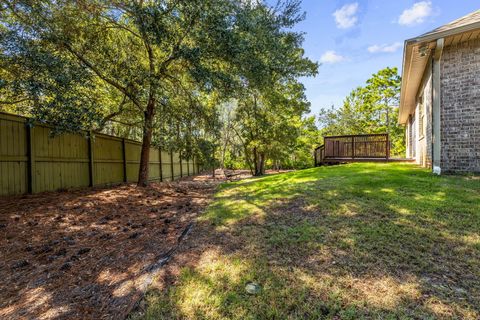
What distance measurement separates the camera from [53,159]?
590 cm

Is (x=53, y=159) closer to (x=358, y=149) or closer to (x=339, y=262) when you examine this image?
(x=339, y=262)

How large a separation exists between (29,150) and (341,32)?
13319 mm

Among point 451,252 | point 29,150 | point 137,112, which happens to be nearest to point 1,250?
point 29,150

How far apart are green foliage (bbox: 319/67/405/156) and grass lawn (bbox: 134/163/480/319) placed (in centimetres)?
2187

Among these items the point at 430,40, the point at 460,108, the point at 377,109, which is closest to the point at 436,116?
the point at 460,108

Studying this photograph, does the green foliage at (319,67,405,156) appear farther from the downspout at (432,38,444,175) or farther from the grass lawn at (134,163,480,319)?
the grass lawn at (134,163,480,319)

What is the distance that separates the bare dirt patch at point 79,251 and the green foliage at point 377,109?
78.0 ft

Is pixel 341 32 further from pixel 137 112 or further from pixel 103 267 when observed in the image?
pixel 103 267

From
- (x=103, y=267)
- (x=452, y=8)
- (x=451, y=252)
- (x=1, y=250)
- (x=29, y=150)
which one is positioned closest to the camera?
(x=451, y=252)

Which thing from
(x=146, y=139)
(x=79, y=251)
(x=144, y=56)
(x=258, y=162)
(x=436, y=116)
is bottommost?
(x=79, y=251)

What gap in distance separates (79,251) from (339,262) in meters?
3.18

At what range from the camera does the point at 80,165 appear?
22.4 feet

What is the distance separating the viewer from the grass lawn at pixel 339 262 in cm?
200

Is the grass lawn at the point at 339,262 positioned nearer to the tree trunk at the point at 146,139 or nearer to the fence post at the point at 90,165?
the tree trunk at the point at 146,139
